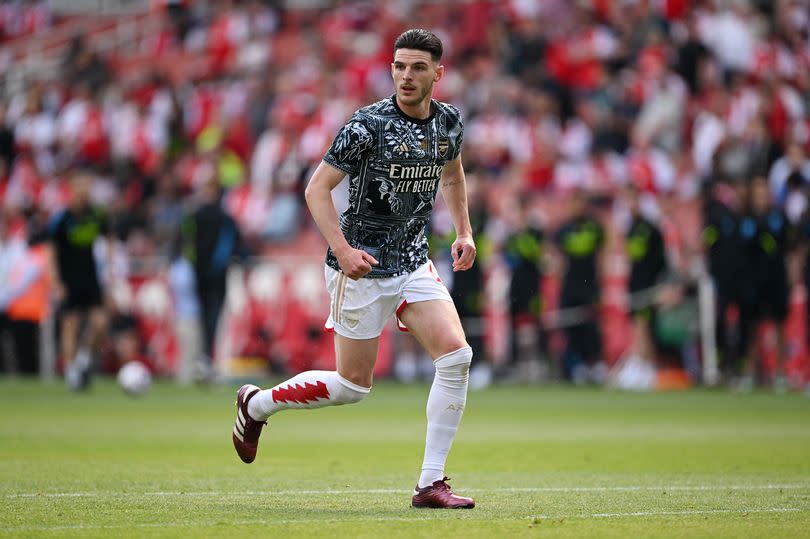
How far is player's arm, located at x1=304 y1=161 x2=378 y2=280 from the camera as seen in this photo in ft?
24.9

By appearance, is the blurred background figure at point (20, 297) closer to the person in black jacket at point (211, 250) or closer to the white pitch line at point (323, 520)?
the person in black jacket at point (211, 250)

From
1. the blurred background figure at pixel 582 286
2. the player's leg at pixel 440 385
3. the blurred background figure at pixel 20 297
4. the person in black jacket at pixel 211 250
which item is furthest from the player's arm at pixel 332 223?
the blurred background figure at pixel 20 297

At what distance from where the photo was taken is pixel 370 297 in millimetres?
7988

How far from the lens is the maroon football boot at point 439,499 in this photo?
7793 millimetres

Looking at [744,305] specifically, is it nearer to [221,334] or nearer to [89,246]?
[221,334]

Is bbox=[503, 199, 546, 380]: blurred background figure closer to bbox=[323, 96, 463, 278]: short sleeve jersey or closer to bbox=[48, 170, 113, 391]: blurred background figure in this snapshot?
bbox=[48, 170, 113, 391]: blurred background figure

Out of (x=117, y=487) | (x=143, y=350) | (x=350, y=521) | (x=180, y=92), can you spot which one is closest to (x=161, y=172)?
(x=180, y=92)

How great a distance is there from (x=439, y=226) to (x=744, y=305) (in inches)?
180

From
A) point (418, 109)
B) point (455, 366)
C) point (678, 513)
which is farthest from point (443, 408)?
point (418, 109)

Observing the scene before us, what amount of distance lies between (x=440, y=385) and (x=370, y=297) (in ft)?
1.99

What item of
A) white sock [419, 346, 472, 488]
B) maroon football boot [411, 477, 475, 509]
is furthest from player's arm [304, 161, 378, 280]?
maroon football boot [411, 477, 475, 509]

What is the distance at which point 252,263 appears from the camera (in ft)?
75.3

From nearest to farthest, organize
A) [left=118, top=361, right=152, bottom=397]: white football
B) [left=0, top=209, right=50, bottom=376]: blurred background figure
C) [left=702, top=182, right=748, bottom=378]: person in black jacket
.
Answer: [left=118, top=361, right=152, bottom=397]: white football
[left=702, top=182, right=748, bottom=378]: person in black jacket
[left=0, top=209, right=50, bottom=376]: blurred background figure

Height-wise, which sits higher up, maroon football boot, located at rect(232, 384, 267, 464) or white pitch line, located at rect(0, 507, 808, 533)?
maroon football boot, located at rect(232, 384, 267, 464)
